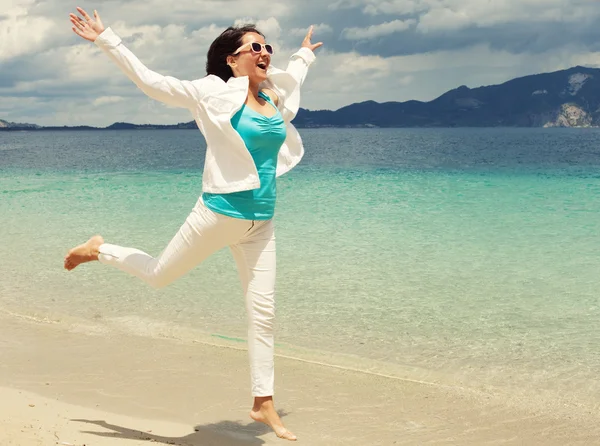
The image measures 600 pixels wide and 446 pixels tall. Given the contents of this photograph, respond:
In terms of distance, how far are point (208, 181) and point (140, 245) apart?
937 centimetres

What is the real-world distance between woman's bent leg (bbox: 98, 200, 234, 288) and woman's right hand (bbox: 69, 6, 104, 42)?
1.14m

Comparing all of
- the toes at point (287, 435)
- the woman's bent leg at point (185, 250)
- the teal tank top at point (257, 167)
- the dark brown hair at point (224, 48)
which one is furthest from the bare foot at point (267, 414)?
the dark brown hair at point (224, 48)

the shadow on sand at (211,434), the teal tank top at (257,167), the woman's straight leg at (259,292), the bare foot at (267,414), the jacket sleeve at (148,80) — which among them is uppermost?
the jacket sleeve at (148,80)

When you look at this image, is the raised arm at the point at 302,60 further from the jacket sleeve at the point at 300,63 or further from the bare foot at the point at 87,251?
the bare foot at the point at 87,251

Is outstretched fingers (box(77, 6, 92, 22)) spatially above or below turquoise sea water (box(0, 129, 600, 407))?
above

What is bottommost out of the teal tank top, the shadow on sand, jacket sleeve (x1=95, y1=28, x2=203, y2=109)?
the shadow on sand

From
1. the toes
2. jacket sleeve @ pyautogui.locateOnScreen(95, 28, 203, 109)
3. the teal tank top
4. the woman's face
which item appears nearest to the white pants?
the teal tank top

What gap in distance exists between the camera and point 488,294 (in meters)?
9.34

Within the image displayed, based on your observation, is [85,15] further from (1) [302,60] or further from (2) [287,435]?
(2) [287,435]

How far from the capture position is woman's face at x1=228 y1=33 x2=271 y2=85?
4.31m

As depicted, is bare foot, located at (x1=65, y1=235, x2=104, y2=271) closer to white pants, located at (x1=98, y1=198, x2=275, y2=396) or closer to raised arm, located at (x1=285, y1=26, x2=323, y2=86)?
white pants, located at (x1=98, y1=198, x2=275, y2=396)

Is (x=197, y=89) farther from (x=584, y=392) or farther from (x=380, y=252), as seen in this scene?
(x=380, y=252)

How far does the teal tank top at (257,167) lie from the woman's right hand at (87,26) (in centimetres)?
92

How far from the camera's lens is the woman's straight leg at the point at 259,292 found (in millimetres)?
4395
